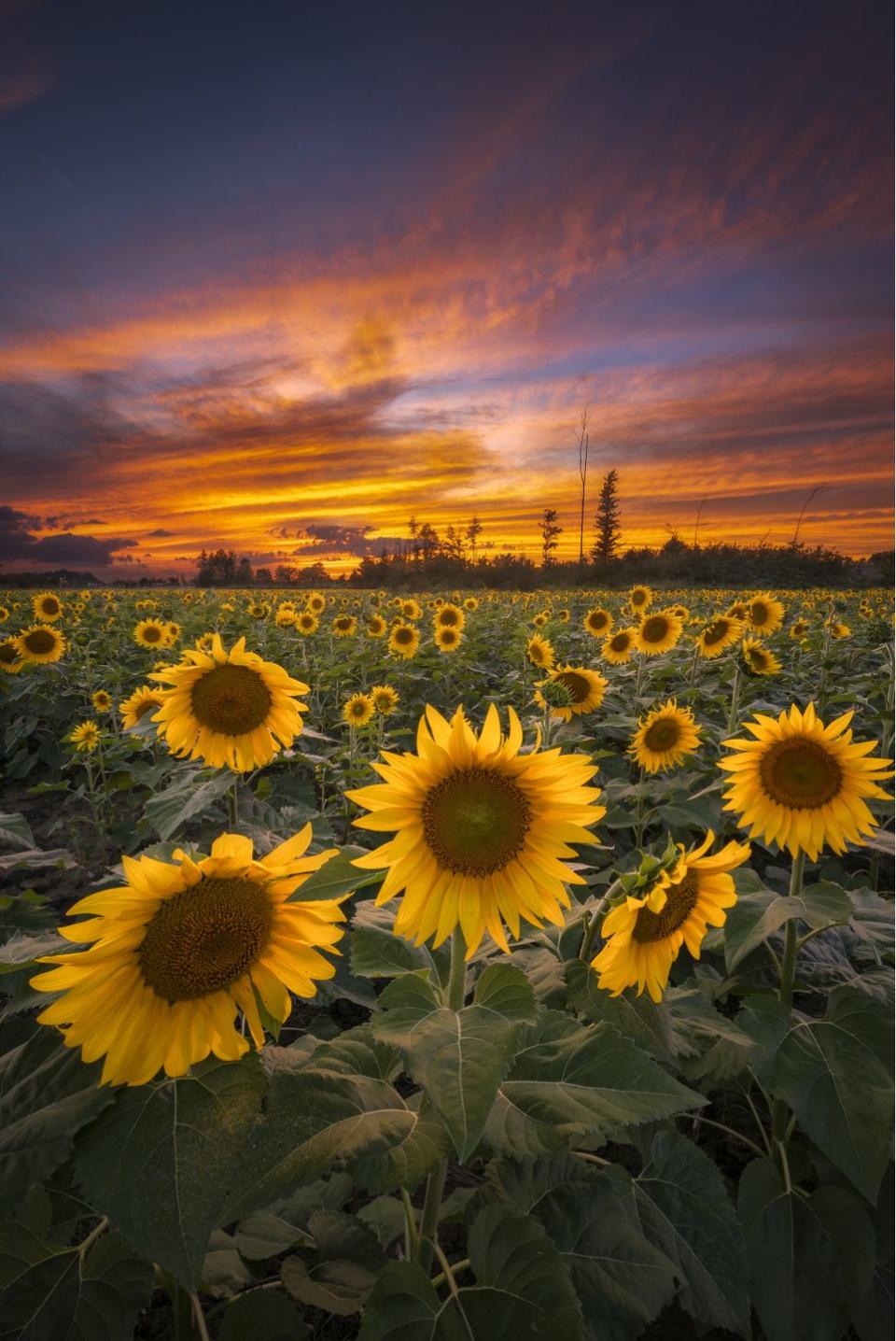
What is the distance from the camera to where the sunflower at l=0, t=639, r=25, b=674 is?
8125mm

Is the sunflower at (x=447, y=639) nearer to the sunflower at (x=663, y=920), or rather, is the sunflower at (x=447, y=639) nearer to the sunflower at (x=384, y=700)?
the sunflower at (x=384, y=700)

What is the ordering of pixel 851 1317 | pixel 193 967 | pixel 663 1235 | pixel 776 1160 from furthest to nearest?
pixel 776 1160, pixel 851 1317, pixel 663 1235, pixel 193 967

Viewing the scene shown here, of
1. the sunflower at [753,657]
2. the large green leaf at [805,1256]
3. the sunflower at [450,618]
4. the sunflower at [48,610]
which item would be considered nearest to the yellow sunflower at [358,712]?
the sunflower at [753,657]

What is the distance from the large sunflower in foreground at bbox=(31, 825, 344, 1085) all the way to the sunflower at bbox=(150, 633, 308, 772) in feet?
4.11

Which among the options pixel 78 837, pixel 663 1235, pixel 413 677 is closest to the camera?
pixel 663 1235

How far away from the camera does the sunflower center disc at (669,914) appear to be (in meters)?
1.70

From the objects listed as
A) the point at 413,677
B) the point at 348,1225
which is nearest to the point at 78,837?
the point at 413,677

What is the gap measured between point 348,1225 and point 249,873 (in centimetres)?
114

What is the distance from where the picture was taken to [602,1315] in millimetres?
1456

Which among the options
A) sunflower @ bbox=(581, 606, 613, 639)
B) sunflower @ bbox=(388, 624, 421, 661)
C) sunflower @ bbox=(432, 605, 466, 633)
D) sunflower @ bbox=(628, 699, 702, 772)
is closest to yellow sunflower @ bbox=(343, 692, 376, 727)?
sunflower @ bbox=(628, 699, 702, 772)

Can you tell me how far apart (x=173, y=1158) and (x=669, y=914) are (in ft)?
4.04

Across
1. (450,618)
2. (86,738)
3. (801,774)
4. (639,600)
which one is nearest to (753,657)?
(801,774)

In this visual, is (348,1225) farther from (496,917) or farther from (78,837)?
(78,837)

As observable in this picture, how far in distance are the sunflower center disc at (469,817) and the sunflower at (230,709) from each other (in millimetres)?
1243
